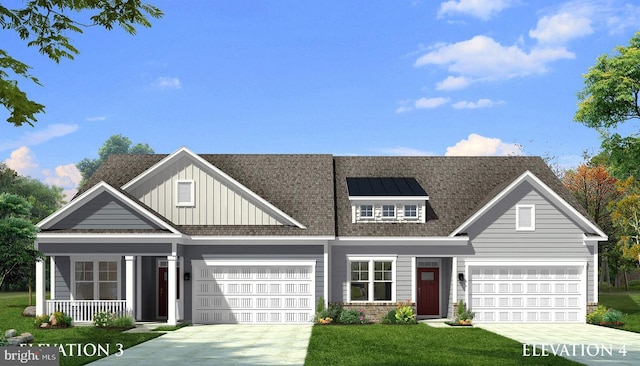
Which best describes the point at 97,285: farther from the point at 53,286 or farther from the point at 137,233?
the point at 137,233

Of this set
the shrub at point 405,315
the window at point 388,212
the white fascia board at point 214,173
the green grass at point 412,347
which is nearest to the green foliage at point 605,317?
the green grass at point 412,347

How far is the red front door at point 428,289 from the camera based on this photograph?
2953 cm

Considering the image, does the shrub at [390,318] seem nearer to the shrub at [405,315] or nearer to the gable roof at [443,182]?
the shrub at [405,315]

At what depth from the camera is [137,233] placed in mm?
25734

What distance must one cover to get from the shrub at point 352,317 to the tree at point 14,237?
37.9 ft

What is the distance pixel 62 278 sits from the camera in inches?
1081

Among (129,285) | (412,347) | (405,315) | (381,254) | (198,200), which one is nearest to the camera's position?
(412,347)

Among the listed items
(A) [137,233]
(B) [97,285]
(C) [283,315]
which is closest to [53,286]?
(B) [97,285]

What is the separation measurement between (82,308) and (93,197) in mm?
4290

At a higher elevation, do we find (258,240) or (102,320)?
(258,240)

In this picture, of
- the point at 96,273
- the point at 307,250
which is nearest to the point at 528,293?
the point at 307,250

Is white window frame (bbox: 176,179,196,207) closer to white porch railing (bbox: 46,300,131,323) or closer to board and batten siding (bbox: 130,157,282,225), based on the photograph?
board and batten siding (bbox: 130,157,282,225)

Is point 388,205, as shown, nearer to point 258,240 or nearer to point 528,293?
point 258,240

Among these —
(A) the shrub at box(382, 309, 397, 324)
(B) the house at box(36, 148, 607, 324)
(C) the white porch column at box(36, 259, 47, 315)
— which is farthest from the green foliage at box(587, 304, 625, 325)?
(C) the white porch column at box(36, 259, 47, 315)
